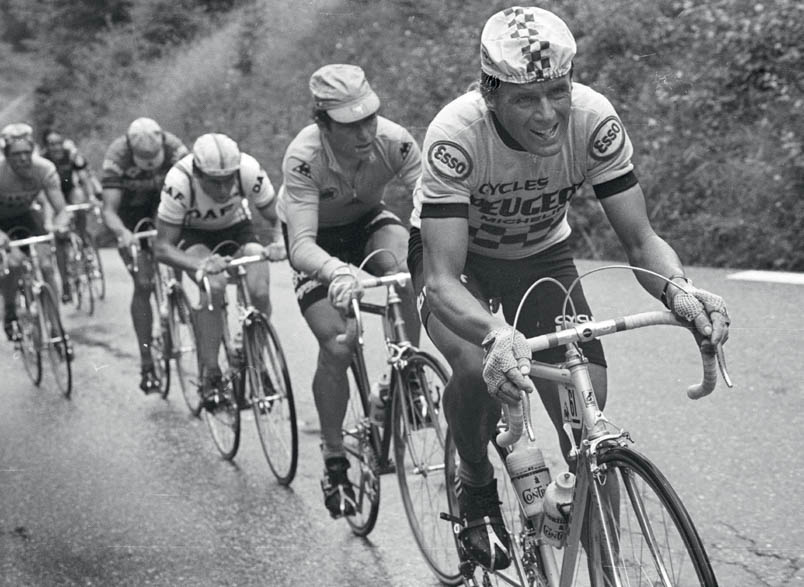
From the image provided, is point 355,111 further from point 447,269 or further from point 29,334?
point 29,334

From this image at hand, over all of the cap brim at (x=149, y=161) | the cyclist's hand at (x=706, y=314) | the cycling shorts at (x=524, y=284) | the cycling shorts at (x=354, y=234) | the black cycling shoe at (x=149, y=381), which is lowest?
the black cycling shoe at (x=149, y=381)

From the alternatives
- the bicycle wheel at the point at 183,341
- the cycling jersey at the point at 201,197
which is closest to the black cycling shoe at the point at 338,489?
the cycling jersey at the point at 201,197

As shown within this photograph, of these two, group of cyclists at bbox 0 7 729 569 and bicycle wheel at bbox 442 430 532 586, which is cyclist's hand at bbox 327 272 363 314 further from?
bicycle wheel at bbox 442 430 532 586

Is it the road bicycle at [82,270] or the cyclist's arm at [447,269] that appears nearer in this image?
the cyclist's arm at [447,269]

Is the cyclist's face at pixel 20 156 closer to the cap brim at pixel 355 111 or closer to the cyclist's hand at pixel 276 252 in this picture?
the cyclist's hand at pixel 276 252

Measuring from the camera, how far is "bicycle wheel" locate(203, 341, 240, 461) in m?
6.28

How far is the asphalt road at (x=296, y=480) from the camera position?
15.0 ft

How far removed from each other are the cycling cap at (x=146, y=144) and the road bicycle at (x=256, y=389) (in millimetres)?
1856

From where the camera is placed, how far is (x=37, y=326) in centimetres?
873

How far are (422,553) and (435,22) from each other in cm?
1229

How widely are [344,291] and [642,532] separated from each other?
5.61 feet

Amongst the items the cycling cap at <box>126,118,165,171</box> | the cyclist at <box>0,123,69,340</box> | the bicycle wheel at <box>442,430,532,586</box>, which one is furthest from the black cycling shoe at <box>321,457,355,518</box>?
the cyclist at <box>0,123,69,340</box>

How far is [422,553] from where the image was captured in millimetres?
A: 4492

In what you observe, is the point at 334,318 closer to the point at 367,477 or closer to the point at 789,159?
the point at 367,477
